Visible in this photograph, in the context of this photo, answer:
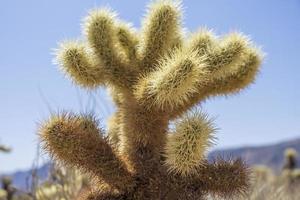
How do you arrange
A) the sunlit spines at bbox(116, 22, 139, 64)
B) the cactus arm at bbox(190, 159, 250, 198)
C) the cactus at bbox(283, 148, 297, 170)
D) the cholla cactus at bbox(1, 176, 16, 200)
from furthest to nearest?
the cactus at bbox(283, 148, 297, 170) → the cholla cactus at bbox(1, 176, 16, 200) → the sunlit spines at bbox(116, 22, 139, 64) → the cactus arm at bbox(190, 159, 250, 198)

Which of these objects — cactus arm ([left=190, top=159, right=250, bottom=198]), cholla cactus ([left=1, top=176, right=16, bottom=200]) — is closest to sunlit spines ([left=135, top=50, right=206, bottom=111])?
cactus arm ([left=190, top=159, right=250, bottom=198])

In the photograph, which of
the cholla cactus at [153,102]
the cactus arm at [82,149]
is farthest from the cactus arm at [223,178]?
the cactus arm at [82,149]

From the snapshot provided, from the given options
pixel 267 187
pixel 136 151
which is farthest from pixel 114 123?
pixel 267 187

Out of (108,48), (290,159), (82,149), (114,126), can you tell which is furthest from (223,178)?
(290,159)

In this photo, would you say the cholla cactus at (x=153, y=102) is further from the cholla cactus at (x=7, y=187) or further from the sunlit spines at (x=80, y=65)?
the cholla cactus at (x=7, y=187)

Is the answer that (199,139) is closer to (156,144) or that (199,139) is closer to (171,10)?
(156,144)

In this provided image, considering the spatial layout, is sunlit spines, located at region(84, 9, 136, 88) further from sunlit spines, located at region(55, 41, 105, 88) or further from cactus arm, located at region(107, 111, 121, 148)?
cactus arm, located at region(107, 111, 121, 148)
